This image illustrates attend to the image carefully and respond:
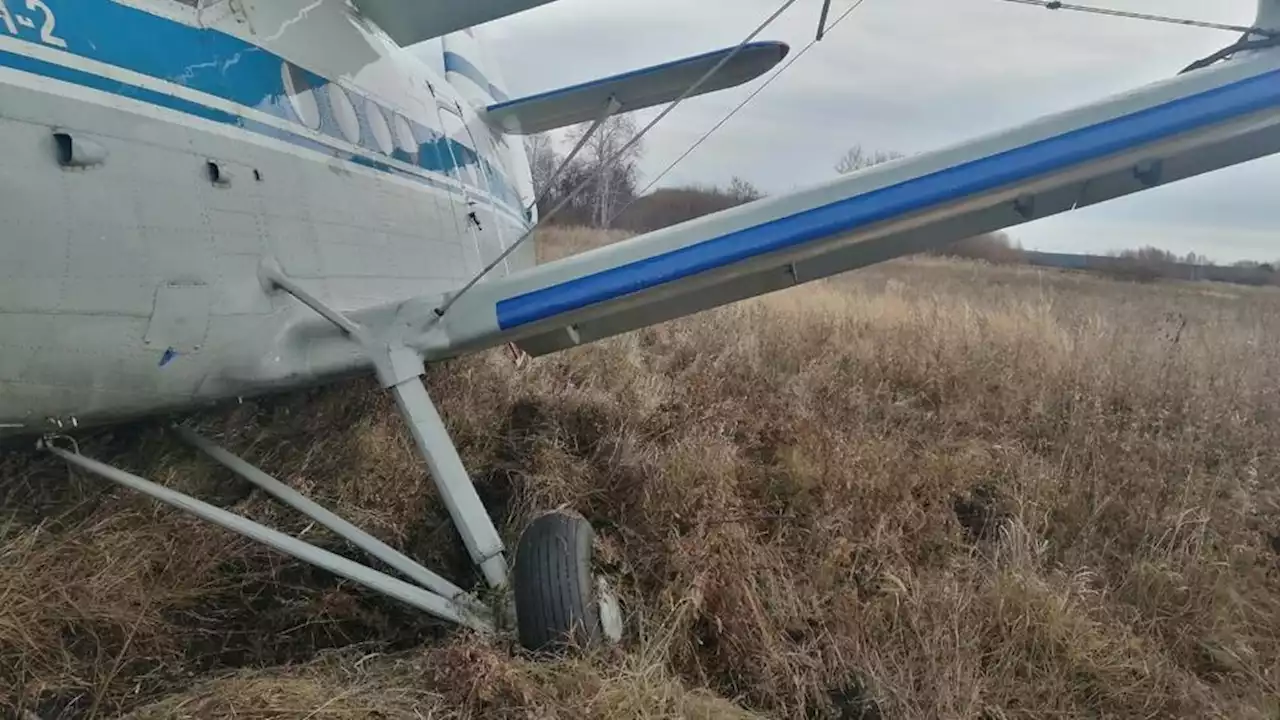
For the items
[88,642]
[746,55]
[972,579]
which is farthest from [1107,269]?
[88,642]

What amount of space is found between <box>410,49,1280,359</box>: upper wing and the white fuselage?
0.59 m

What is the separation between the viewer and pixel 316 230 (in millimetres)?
3291

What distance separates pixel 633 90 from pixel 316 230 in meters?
3.79

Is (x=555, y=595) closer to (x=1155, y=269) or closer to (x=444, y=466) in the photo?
(x=444, y=466)

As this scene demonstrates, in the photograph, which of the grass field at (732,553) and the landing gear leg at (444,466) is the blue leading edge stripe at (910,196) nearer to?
the landing gear leg at (444,466)

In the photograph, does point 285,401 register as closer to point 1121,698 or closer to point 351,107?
point 351,107

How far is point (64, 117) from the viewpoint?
2.22 m

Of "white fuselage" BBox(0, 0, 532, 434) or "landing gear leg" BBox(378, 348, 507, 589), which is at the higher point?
"white fuselage" BBox(0, 0, 532, 434)

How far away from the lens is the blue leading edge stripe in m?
2.92

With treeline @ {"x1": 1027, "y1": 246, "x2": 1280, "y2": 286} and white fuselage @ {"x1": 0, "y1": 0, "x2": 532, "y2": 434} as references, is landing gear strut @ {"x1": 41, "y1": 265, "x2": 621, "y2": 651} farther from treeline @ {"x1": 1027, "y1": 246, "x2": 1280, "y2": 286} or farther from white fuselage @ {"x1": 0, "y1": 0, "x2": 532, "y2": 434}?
treeline @ {"x1": 1027, "y1": 246, "x2": 1280, "y2": 286}

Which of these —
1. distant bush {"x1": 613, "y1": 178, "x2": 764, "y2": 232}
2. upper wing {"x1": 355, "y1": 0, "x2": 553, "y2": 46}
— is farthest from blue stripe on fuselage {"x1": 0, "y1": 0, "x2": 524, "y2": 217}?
distant bush {"x1": 613, "y1": 178, "x2": 764, "y2": 232}

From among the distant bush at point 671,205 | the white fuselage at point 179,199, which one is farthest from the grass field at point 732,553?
the distant bush at point 671,205

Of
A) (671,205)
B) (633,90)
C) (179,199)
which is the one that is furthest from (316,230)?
(671,205)

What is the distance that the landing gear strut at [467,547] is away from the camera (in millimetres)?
2840
